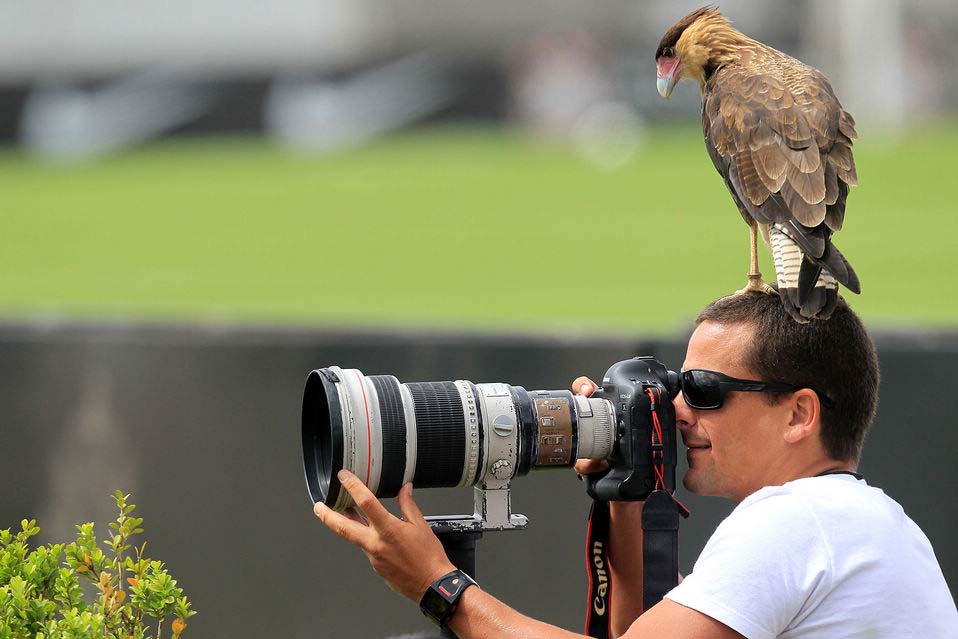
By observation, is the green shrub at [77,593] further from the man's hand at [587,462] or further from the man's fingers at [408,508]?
the man's hand at [587,462]

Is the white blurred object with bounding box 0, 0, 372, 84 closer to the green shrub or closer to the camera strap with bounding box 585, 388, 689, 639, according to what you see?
the camera strap with bounding box 585, 388, 689, 639

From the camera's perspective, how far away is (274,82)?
1911 cm

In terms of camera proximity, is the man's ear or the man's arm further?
the man's ear

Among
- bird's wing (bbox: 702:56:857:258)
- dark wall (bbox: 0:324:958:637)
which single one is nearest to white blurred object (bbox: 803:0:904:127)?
dark wall (bbox: 0:324:958:637)

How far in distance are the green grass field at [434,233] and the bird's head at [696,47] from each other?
6.15 meters

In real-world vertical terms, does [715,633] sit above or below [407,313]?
below

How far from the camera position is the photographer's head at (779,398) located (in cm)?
253

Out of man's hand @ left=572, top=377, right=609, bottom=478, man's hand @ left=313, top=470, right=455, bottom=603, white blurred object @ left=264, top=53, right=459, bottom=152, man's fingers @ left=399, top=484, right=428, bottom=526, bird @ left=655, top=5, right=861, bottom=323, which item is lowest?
man's hand @ left=313, top=470, right=455, bottom=603

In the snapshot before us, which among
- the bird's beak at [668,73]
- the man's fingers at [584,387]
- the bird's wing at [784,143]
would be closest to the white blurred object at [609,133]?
the bird's beak at [668,73]

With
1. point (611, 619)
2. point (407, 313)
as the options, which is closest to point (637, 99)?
point (407, 313)

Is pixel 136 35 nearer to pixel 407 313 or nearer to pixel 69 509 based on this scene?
pixel 407 313

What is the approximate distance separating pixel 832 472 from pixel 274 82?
681 inches

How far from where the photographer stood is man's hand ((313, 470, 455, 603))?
2432mm

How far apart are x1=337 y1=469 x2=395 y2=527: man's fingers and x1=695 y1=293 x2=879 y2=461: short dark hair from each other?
2.40 ft
